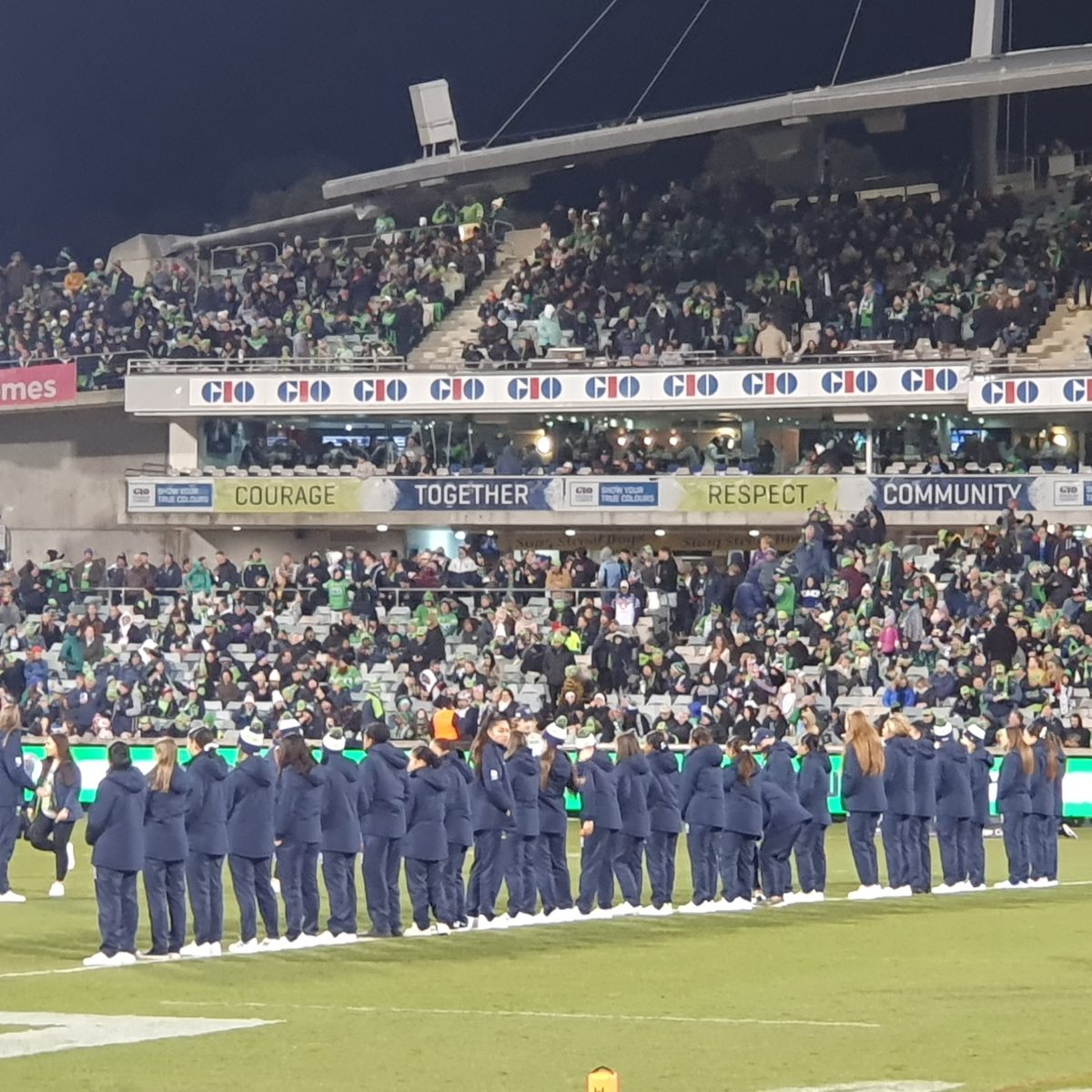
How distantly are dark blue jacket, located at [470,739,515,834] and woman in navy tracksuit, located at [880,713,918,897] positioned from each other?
14.2 feet

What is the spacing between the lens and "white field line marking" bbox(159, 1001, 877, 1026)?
12.3 m

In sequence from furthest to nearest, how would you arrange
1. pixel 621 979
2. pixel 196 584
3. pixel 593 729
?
pixel 196 584, pixel 593 729, pixel 621 979

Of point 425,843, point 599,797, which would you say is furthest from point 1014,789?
point 425,843

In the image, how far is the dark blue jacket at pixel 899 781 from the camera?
2077cm

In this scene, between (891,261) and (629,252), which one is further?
(629,252)

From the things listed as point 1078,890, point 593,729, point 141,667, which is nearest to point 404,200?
point 141,667

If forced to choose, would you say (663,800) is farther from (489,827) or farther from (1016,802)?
(1016,802)

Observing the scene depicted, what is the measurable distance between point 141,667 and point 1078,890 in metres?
17.9

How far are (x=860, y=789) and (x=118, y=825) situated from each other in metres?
7.87

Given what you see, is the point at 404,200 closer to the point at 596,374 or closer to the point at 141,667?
the point at 596,374

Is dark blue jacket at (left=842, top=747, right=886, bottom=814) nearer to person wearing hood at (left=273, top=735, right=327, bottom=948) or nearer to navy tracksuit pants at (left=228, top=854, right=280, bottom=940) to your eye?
person wearing hood at (left=273, top=735, right=327, bottom=948)

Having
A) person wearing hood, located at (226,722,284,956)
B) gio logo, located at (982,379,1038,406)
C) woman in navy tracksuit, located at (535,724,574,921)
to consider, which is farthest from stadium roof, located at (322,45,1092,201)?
person wearing hood, located at (226,722,284,956)

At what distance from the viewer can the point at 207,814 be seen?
51.4 feet

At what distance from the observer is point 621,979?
14.3 meters
